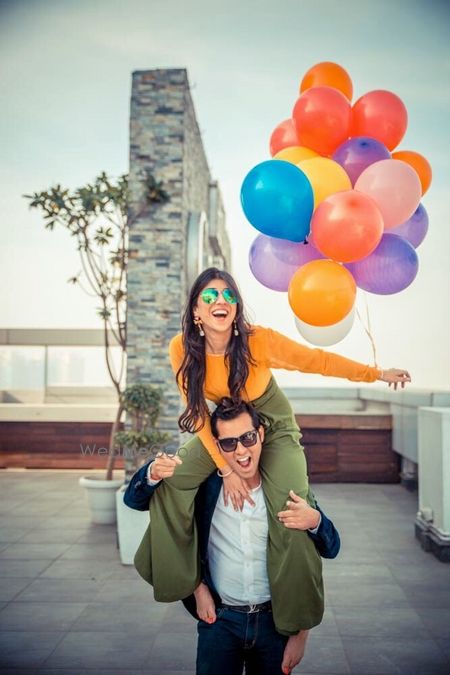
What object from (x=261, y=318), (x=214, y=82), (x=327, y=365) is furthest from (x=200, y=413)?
(x=214, y=82)

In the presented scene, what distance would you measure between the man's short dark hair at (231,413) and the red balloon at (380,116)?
1454mm

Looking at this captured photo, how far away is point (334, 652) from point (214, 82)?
4581 mm

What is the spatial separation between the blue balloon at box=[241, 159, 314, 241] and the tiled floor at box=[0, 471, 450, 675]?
82.9 inches

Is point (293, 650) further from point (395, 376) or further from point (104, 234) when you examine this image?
point (104, 234)

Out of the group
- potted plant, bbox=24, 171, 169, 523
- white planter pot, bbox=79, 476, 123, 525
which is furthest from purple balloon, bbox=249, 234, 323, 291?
white planter pot, bbox=79, 476, 123, 525

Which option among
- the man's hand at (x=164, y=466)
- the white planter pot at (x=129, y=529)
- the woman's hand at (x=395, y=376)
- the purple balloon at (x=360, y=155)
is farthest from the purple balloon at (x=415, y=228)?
the white planter pot at (x=129, y=529)

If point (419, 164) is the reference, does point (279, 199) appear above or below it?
below

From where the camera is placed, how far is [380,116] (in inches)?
95.9

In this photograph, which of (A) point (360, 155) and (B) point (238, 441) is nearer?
(B) point (238, 441)

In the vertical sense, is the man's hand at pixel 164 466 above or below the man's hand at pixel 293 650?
above

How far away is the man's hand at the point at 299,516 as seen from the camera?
5.01 feet

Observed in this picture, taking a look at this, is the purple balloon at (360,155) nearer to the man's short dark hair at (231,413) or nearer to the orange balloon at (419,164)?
the orange balloon at (419,164)

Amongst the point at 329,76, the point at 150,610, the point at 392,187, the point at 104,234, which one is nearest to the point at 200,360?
the point at 392,187

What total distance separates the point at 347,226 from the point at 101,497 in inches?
158
